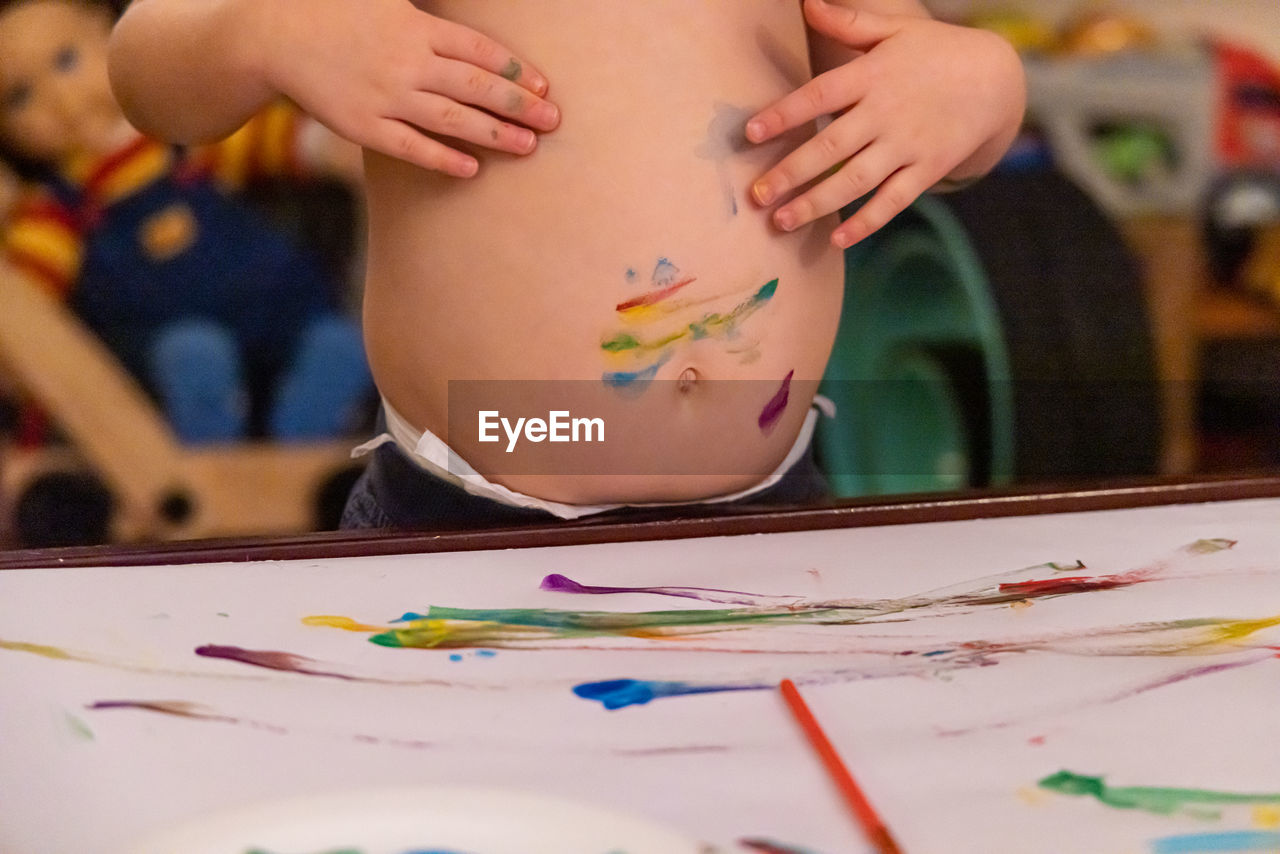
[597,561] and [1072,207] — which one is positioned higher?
[1072,207]

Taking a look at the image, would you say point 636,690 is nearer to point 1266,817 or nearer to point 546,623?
point 546,623

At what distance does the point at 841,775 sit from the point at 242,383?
1288 mm

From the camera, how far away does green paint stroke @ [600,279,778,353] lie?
0.54 metres

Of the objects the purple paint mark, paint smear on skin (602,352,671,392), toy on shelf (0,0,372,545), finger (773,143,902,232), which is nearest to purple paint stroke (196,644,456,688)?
the purple paint mark

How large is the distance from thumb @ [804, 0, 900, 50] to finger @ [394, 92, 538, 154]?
20 cm

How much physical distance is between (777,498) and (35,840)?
0.48 m

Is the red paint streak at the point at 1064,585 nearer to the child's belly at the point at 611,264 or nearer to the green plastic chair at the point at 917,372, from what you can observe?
the child's belly at the point at 611,264

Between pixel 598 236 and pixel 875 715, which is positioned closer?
pixel 875 715

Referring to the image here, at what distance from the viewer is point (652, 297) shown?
537 millimetres

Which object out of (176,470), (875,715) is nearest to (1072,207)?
(875,715)

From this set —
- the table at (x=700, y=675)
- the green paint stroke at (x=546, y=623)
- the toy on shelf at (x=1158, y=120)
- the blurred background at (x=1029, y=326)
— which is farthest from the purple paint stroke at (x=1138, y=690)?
the toy on shelf at (x=1158, y=120)

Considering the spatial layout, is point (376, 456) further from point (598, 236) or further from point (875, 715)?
point (875, 715)

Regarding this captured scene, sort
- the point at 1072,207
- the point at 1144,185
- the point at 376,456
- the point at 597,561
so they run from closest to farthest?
the point at 597,561
the point at 376,456
the point at 1072,207
the point at 1144,185

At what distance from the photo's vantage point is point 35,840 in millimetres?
Result: 268
